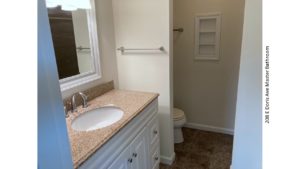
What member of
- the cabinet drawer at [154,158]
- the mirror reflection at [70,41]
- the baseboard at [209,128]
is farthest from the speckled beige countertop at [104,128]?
the baseboard at [209,128]

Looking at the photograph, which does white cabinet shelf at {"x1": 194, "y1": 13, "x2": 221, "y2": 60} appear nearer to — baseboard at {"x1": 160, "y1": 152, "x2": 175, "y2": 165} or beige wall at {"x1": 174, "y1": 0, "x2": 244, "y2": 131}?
beige wall at {"x1": 174, "y1": 0, "x2": 244, "y2": 131}

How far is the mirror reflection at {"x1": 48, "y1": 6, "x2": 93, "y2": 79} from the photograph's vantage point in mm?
1518

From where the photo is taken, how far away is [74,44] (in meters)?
1.70

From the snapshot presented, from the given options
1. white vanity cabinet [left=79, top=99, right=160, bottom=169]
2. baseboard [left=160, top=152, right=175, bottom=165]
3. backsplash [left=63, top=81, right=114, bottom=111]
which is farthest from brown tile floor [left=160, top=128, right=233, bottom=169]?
backsplash [left=63, top=81, right=114, bottom=111]

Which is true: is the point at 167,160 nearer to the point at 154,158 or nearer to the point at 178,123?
the point at 154,158

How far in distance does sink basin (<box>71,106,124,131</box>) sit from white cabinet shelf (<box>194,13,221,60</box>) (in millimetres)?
1502

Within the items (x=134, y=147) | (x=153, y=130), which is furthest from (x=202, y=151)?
(x=134, y=147)

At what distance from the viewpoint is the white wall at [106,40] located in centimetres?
191

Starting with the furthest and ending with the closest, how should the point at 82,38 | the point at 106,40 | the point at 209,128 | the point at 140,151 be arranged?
the point at 209,128
the point at 106,40
the point at 82,38
the point at 140,151

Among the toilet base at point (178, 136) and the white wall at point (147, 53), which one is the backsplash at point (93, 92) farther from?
the toilet base at point (178, 136)

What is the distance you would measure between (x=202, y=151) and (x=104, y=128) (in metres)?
1.61

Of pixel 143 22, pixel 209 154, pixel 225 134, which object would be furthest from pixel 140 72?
pixel 225 134
